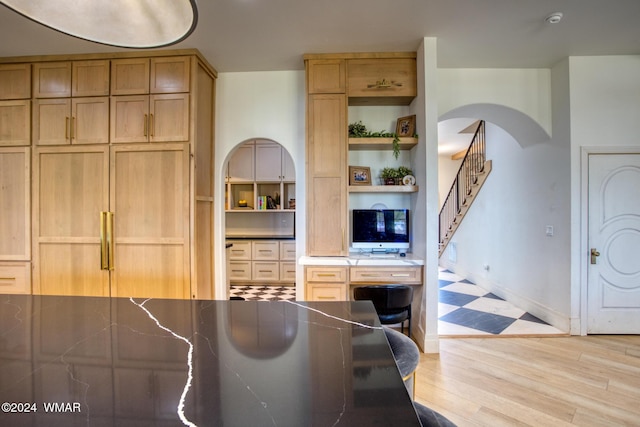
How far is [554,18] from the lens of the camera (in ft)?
8.32

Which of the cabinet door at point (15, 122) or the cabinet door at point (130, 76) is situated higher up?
the cabinet door at point (130, 76)

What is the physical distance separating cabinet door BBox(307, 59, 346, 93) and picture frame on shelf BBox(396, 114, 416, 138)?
2.38 feet

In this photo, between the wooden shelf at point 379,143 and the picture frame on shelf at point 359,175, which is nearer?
the wooden shelf at point 379,143

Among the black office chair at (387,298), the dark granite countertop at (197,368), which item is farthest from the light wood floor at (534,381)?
the dark granite countertop at (197,368)

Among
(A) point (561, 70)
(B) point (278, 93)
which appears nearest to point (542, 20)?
(A) point (561, 70)

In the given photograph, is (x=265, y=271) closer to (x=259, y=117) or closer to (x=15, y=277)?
(x=259, y=117)

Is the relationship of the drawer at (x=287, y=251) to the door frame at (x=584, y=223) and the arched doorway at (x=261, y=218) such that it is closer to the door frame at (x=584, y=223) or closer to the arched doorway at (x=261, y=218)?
the arched doorway at (x=261, y=218)

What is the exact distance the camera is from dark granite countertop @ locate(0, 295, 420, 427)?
585 millimetres

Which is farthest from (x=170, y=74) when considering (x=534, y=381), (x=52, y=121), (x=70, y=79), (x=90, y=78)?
(x=534, y=381)

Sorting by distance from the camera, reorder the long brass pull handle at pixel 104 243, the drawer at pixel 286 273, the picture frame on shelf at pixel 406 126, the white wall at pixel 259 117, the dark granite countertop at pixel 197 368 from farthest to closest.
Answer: the drawer at pixel 286 273 < the white wall at pixel 259 117 < the picture frame on shelf at pixel 406 126 < the long brass pull handle at pixel 104 243 < the dark granite countertop at pixel 197 368

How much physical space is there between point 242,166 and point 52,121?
111 inches

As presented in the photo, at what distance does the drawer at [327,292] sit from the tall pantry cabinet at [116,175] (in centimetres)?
121

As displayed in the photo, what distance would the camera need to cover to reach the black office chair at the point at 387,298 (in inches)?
92.2

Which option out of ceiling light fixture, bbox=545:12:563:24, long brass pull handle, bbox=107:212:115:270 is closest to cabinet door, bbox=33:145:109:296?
long brass pull handle, bbox=107:212:115:270
